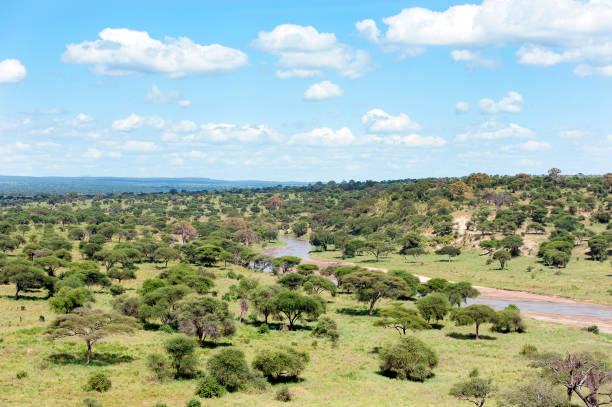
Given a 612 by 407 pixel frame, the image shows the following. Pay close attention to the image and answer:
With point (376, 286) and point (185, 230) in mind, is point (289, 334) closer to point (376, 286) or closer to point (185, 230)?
point (376, 286)

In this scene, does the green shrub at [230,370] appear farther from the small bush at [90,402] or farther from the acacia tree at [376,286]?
the acacia tree at [376,286]

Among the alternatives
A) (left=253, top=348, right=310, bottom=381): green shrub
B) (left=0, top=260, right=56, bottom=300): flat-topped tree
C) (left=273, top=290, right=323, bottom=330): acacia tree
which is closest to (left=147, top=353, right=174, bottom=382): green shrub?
(left=253, top=348, right=310, bottom=381): green shrub

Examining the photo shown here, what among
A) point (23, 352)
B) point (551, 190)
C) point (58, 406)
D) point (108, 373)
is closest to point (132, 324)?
point (108, 373)

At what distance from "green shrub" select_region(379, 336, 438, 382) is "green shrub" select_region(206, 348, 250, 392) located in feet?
43.5

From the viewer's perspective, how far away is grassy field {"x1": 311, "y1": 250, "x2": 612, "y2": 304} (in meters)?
88.9

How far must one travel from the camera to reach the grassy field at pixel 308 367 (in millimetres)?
34844

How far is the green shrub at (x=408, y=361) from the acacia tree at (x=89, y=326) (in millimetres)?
23947

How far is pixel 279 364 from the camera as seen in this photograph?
40.4 metres

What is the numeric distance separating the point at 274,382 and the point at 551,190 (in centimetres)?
Result: 16340

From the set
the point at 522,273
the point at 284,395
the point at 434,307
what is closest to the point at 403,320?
the point at 434,307

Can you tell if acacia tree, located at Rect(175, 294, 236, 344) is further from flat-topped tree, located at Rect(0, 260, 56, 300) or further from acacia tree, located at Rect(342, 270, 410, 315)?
flat-topped tree, located at Rect(0, 260, 56, 300)

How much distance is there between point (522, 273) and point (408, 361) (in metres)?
74.4

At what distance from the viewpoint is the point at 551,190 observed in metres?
174

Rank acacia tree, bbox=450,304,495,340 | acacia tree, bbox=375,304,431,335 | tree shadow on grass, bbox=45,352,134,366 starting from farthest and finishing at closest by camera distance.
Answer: acacia tree, bbox=450,304,495,340
acacia tree, bbox=375,304,431,335
tree shadow on grass, bbox=45,352,134,366
